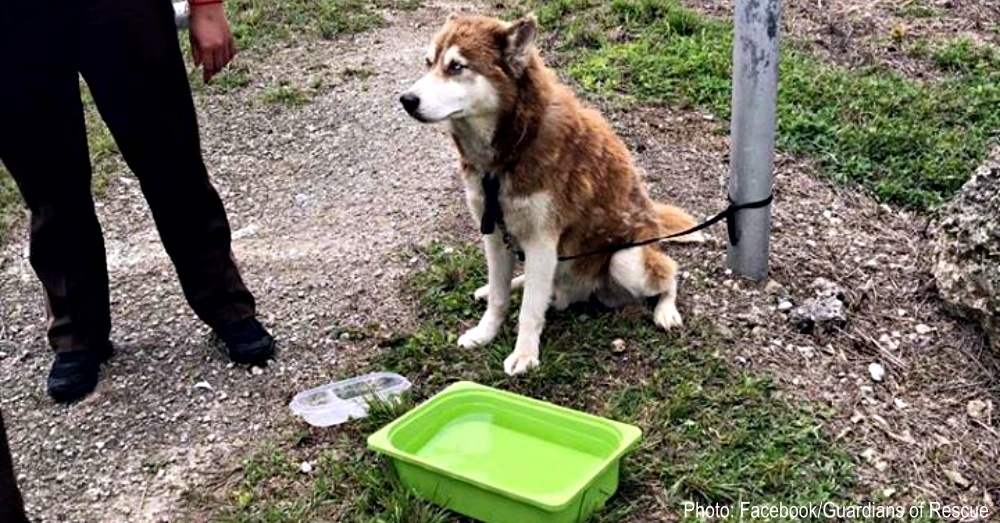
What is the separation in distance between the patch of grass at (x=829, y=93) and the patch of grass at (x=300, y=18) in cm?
146

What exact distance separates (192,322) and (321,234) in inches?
33.4

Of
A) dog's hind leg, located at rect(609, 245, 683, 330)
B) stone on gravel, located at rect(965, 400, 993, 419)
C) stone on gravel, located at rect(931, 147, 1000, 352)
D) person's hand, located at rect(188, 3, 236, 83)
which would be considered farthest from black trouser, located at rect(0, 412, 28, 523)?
stone on gravel, located at rect(931, 147, 1000, 352)

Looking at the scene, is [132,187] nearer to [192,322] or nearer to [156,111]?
[192,322]

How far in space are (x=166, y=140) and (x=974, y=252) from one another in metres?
2.54

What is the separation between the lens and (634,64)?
18.4 ft

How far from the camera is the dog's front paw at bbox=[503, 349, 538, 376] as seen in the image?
341cm

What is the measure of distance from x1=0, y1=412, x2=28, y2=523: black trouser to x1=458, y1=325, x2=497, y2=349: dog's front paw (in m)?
1.46

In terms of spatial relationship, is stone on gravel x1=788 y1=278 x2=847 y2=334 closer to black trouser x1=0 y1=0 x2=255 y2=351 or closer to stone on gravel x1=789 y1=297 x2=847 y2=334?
stone on gravel x1=789 y1=297 x2=847 y2=334

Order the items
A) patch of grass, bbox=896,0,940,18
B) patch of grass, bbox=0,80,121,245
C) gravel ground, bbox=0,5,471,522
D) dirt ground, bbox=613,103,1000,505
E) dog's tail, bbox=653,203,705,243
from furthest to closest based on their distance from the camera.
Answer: patch of grass, bbox=896,0,940,18, patch of grass, bbox=0,80,121,245, dog's tail, bbox=653,203,705,243, gravel ground, bbox=0,5,471,522, dirt ground, bbox=613,103,1000,505

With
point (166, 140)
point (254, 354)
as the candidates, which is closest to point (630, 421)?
point (254, 354)

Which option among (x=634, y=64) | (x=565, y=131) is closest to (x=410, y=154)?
(x=634, y=64)

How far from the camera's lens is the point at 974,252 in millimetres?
3467

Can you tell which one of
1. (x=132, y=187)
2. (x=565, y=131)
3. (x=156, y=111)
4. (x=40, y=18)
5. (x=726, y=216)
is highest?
(x=40, y=18)

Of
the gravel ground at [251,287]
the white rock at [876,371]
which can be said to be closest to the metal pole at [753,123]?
the white rock at [876,371]
